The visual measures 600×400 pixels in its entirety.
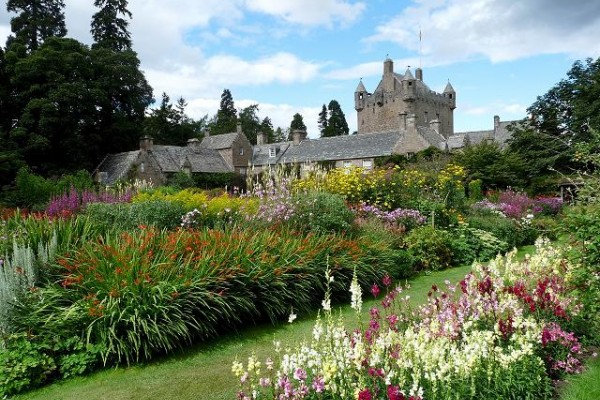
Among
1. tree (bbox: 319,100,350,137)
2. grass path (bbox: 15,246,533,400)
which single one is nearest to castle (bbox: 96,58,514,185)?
tree (bbox: 319,100,350,137)

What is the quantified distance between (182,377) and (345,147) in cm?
3879

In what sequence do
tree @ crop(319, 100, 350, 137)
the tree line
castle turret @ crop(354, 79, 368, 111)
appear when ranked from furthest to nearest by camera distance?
tree @ crop(319, 100, 350, 137)
castle turret @ crop(354, 79, 368, 111)
the tree line

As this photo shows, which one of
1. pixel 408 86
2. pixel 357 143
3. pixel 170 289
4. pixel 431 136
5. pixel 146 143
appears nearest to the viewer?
pixel 170 289

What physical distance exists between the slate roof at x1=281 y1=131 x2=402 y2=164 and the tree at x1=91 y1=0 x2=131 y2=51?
1944 centimetres

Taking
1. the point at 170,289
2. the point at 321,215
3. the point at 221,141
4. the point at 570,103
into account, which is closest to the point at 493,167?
the point at 570,103

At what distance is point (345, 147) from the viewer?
42.4 meters

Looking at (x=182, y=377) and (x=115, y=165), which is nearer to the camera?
(x=182, y=377)

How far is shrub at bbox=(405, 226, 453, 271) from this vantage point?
9.73 metres

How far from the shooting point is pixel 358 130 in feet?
211

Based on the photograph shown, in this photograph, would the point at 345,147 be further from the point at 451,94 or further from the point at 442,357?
the point at 442,357

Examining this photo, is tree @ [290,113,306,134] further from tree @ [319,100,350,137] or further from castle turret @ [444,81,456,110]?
castle turret @ [444,81,456,110]

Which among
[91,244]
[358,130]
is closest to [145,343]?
[91,244]

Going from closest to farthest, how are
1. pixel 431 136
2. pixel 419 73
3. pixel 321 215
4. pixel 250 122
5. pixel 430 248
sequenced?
pixel 321 215, pixel 430 248, pixel 431 136, pixel 419 73, pixel 250 122

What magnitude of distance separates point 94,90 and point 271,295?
34.0 m
